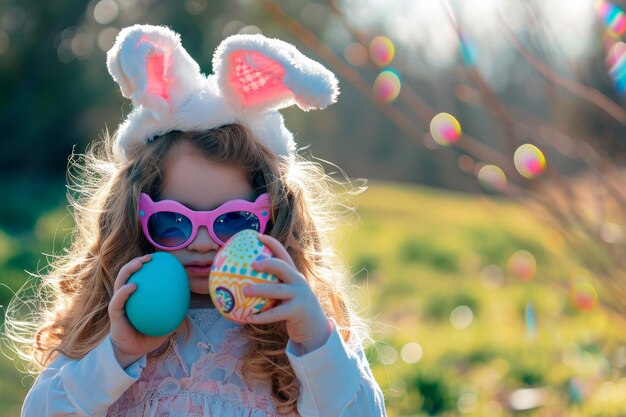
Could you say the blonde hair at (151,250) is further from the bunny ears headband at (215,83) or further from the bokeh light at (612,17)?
the bokeh light at (612,17)

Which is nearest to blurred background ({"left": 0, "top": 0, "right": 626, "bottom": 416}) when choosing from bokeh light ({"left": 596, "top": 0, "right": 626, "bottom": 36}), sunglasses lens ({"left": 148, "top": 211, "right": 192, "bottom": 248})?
bokeh light ({"left": 596, "top": 0, "right": 626, "bottom": 36})

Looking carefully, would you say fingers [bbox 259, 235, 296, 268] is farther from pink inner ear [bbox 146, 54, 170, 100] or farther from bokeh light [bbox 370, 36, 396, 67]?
bokeh light [bbox 370, 36, 396, 67]

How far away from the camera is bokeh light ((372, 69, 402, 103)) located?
2674 mm

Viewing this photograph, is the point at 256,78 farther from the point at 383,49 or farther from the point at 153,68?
the point at 383,49

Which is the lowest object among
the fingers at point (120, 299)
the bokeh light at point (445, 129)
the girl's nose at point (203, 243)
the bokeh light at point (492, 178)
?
the bokeh light at point (492, 178)

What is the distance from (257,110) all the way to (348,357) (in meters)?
0.57

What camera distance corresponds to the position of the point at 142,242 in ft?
6.44

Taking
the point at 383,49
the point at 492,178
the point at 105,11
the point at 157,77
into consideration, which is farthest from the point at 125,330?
the point at 105,11

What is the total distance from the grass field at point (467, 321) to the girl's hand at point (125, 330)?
1.07 m

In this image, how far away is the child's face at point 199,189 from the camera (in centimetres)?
184

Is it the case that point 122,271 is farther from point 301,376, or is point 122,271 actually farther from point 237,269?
point 301,376

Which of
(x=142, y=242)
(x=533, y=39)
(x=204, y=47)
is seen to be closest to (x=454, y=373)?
(x=533, y=39)

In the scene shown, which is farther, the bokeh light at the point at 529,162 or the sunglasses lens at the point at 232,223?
the bokeh light at the point at 529,162

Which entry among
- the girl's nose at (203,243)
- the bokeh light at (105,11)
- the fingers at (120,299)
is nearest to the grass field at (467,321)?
the girl's nose at (203,243)
